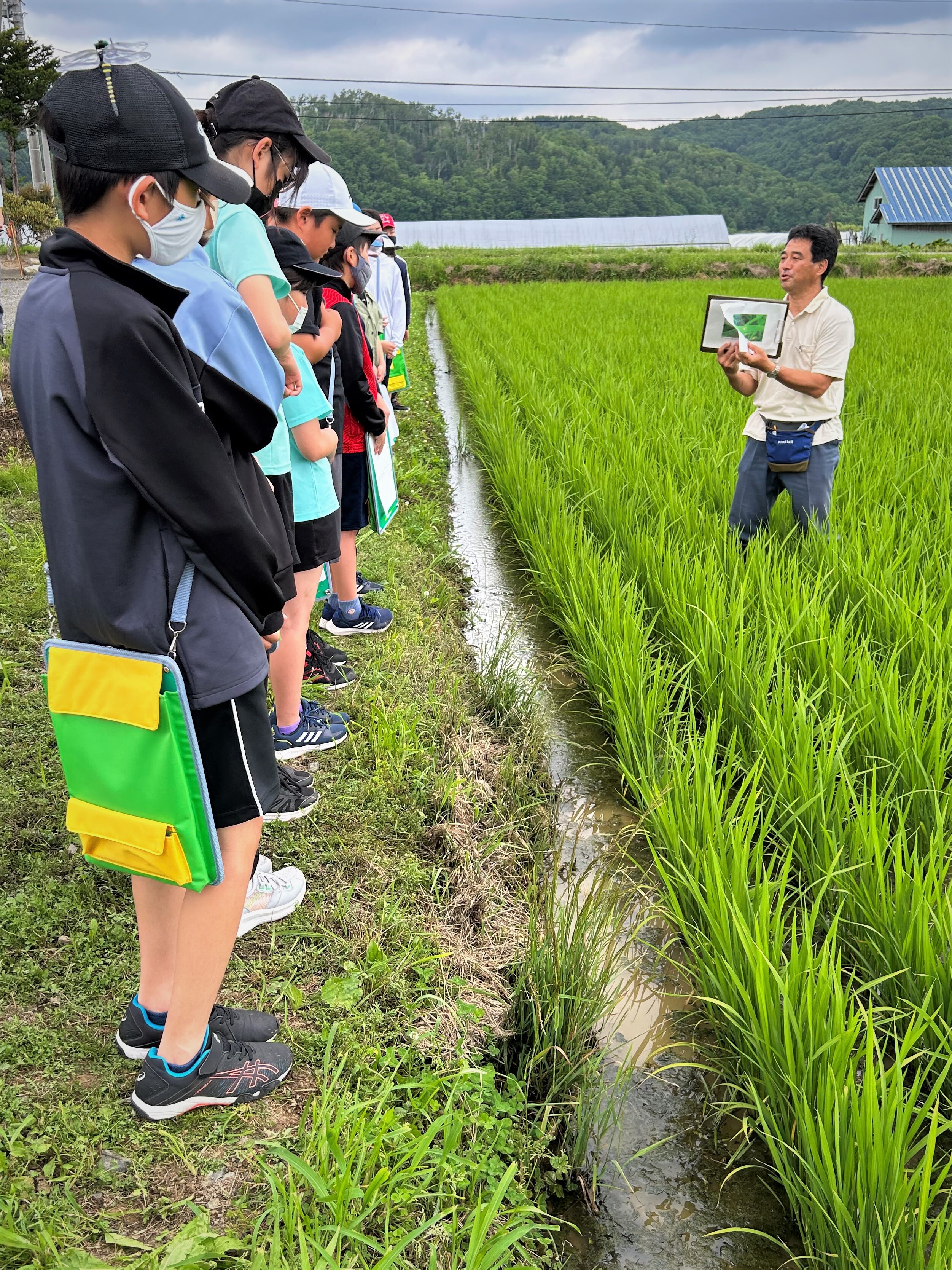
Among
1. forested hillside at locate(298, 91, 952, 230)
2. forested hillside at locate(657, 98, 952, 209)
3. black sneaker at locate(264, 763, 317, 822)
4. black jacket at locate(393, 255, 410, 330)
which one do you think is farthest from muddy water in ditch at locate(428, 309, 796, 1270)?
forested hillside at locate(657, 98, 952, 209)

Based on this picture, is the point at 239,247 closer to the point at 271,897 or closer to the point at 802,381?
the point at 271,897

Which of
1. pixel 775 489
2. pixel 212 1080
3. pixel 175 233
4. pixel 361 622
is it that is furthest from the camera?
pixel 775 489

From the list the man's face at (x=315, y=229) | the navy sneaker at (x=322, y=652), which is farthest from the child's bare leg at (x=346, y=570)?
the man's face at (x=315, y=229)

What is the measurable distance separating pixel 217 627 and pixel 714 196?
6269cm

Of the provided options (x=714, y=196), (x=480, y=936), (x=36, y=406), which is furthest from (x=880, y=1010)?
(x=714, y=196)

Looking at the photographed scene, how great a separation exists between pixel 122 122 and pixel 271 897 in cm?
145

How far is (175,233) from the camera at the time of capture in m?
1.15

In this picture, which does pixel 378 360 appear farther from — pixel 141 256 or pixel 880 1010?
pixel 880 1010

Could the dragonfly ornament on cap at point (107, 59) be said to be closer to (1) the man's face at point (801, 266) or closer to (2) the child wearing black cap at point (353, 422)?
(2) the child wearing black cap at point (353, 422)

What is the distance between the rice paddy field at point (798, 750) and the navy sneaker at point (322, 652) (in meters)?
0.84

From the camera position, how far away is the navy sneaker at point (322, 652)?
2.90 m

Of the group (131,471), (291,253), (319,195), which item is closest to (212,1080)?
(131,471)

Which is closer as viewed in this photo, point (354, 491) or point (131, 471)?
point (131, 471)

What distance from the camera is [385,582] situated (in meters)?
3.79
